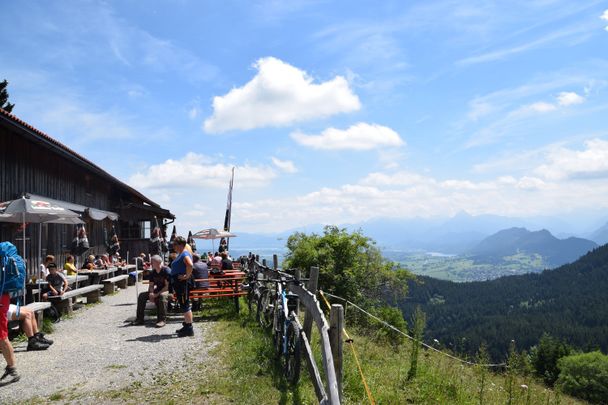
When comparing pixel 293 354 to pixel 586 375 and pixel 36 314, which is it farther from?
pixel 586 375

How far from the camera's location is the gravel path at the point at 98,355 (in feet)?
20.2

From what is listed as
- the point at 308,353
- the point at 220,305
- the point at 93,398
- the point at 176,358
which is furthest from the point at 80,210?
the point at 308,353

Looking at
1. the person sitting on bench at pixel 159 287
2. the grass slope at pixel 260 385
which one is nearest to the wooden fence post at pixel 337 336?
the grass slope at pixel 260 385

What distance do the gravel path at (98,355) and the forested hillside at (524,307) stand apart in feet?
286

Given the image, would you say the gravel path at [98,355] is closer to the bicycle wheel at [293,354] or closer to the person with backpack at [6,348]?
the person with backpack at [6,348]

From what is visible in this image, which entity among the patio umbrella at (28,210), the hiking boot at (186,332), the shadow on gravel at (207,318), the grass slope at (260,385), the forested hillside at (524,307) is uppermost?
the patio umbrella at (28,210)

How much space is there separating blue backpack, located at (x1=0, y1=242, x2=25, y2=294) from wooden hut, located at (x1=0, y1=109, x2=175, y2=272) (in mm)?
6165

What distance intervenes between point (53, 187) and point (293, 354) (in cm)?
1444

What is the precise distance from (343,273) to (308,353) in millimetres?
35744

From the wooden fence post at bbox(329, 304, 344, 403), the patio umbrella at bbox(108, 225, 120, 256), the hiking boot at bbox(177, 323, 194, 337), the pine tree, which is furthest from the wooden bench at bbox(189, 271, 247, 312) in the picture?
the pine tree

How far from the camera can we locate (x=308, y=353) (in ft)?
18.8

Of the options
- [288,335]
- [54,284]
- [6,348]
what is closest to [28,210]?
[54,284]

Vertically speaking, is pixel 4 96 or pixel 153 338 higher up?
pixel 4 96

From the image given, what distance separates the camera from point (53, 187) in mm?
17062
